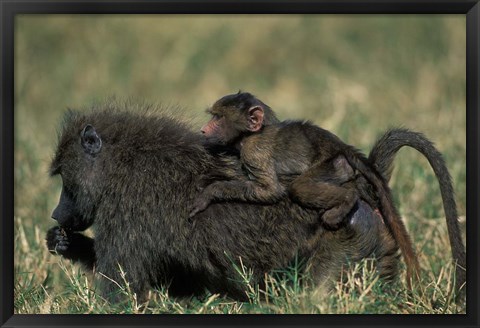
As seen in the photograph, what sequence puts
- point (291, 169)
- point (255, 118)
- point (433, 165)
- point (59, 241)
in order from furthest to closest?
point (59, 241) → point (255, 118) → point (433, 165) → point (291, 169)

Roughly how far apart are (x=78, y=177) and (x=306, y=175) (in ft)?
4.31

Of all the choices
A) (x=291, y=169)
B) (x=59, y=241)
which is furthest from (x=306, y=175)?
(x=59, y=241)

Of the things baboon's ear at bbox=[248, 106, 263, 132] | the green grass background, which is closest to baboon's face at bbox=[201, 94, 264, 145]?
baboon's ear at bbox=[248, 106, 263, 132]

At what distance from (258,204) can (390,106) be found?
5.51 m

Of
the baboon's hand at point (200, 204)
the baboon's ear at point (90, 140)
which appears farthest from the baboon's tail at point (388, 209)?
the baboon's ear at point (90, 140)

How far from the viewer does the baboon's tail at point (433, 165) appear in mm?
4707

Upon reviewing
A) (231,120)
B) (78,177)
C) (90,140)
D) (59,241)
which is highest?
(231,120)

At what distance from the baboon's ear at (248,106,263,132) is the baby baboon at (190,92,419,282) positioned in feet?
0.18

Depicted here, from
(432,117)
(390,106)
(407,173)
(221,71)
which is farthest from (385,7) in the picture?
(221,71)

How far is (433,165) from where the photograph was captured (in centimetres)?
489

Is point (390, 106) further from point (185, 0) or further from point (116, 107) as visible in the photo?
point (185, 0)

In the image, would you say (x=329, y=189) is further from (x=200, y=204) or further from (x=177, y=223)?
(x=177, y=223)

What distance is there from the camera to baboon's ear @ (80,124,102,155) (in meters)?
5.02

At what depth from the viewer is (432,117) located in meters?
9.27
